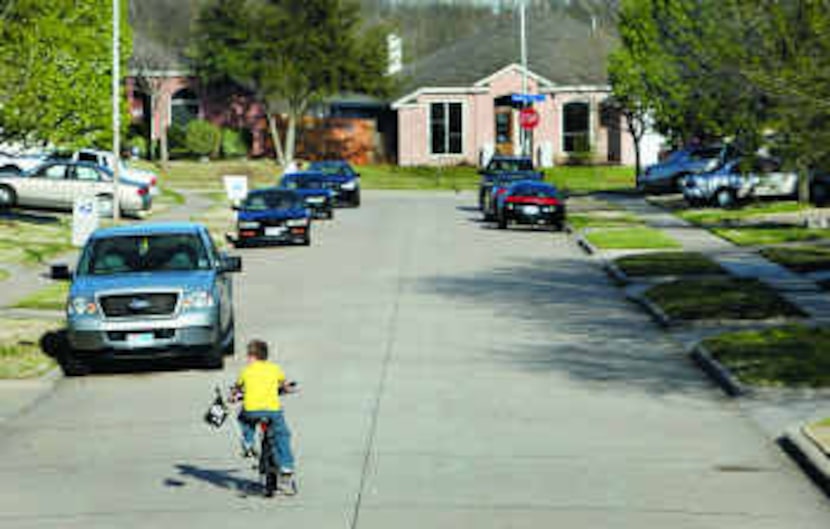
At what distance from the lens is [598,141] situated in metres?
79.2

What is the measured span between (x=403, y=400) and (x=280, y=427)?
554 centimetres

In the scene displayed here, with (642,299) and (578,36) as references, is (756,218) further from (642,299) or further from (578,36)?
(578,36)

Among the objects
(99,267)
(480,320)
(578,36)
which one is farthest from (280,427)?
(578,36)

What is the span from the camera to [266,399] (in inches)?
521

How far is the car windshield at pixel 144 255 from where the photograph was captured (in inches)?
850

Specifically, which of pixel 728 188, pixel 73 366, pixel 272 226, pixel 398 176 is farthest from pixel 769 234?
pixel 398 176

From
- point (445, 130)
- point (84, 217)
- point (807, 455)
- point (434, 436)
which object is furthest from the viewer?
point (445, 130)

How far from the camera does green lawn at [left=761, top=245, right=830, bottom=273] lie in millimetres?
33969

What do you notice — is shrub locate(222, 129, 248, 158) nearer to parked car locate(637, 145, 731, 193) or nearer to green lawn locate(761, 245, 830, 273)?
parked car locate(637, 145, 731, 193)

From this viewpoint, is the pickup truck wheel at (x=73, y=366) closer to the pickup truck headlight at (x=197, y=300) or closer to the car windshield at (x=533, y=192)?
the pickup truck headlight at (x=197, y=300)

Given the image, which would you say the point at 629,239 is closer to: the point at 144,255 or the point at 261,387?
the point at 144,255

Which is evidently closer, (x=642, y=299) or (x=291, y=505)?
(x=291, y=505)

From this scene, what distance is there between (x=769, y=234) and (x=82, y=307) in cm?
2526

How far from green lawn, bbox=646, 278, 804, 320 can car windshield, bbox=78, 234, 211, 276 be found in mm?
8151
